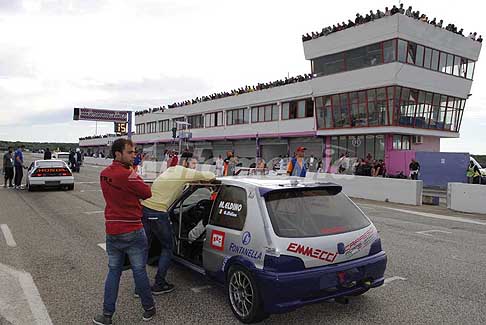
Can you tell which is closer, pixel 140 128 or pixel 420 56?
pixel 420 56

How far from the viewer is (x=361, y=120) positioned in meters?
28.9

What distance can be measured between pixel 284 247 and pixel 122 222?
157cm

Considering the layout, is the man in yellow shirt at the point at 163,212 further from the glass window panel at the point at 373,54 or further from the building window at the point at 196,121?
the building window at the point at 196,121

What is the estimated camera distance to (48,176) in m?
16.3

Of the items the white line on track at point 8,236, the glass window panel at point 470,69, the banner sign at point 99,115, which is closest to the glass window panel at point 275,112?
the glass window panel at point 470,69

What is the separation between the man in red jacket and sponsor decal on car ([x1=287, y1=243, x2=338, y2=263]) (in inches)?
58.7

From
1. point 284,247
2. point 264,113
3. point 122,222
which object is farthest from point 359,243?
point 264,113

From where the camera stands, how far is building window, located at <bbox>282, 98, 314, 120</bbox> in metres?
34.2

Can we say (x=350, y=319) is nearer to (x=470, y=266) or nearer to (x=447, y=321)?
(x=447, y=321)

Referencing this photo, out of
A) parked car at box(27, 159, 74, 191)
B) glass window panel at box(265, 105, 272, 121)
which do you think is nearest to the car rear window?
parked car at box(27, 159, 74, 191)

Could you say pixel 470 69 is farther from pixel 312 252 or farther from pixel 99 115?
pixel 99 115

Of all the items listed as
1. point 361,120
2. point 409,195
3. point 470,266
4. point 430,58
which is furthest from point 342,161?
point 470,266

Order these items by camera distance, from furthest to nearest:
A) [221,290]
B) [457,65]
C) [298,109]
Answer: [298,109], [457,65], [221,290]

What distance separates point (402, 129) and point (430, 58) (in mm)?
5721
